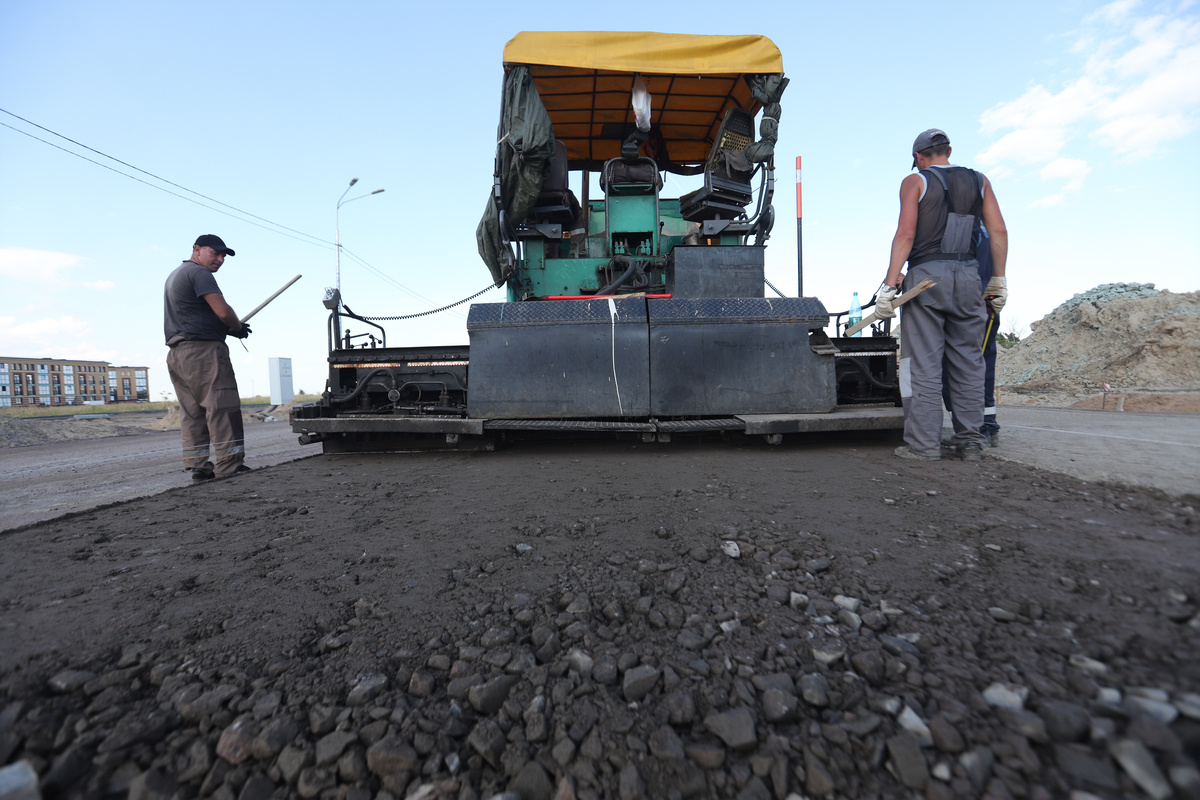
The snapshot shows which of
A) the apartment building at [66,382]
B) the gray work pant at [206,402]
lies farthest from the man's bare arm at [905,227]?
the apartment building at [66,382]

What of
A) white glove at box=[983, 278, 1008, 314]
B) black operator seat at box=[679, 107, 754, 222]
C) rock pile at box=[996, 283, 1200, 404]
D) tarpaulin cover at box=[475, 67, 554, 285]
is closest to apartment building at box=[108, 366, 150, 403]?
tarpaulin cover at box=[475, 67, 554, 285]

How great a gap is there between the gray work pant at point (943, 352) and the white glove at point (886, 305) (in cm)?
10

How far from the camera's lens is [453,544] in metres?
1.92

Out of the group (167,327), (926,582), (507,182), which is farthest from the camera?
(507,182)

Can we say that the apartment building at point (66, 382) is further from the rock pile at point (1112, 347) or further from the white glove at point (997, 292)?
the rock pile at point (1112, 347)

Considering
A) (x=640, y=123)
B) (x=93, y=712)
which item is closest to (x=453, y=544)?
(x=93, y=712)

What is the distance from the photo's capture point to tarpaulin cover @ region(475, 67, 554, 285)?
14.2ft

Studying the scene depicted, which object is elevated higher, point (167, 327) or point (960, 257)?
point (960, 257)

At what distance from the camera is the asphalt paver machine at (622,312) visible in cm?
386

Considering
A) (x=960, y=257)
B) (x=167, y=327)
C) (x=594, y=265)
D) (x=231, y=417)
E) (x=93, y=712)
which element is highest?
(x=594, y=265)

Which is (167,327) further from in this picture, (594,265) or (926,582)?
(926,582)

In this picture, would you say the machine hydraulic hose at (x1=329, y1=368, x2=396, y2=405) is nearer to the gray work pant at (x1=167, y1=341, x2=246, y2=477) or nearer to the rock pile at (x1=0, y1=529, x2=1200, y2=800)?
the gray work pant at (x1=167, y1=341, x2=246, y2=477)

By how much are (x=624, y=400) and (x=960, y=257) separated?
2431 millimetres

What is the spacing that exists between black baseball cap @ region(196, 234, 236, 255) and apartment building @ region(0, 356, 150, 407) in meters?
31.9
